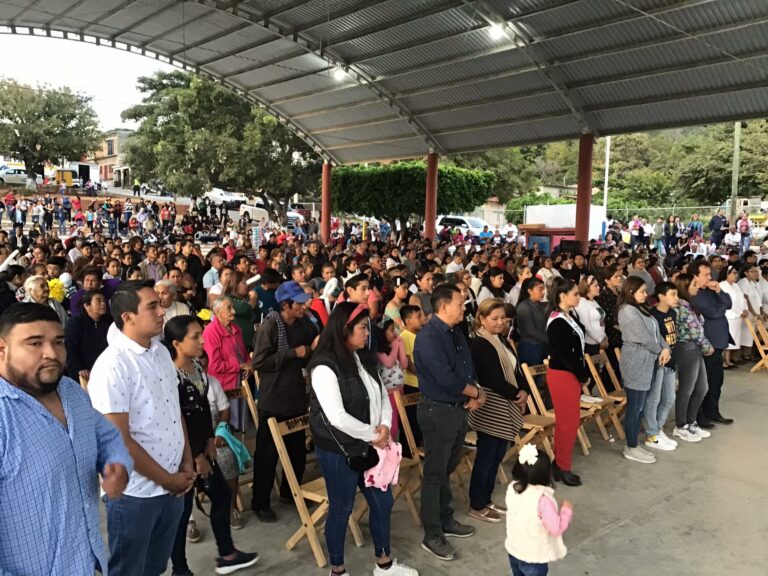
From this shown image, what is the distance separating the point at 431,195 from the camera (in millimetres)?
20156

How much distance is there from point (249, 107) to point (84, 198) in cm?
1400

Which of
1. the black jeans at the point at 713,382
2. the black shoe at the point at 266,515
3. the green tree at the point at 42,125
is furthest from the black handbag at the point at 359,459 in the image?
the green tree at the point at 42,125

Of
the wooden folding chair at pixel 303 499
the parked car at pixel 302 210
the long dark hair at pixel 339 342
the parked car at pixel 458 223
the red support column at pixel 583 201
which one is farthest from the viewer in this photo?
the parked car at pixel 302 210

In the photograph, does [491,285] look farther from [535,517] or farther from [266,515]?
[535,517]

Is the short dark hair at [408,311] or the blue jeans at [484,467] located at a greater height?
the short dark hair at [408,311]

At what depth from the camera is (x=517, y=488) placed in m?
2.92

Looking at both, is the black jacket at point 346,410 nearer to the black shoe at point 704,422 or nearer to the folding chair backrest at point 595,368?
the folding chair backrest at point 595,368

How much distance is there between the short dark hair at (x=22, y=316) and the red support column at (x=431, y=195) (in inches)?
710

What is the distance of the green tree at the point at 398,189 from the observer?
2311cm

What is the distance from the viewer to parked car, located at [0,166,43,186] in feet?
128

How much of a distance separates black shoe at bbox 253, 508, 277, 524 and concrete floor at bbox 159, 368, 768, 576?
2.0 inches

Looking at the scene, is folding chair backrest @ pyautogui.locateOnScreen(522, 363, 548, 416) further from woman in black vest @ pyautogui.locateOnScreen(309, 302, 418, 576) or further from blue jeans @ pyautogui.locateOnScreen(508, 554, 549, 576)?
blue jeans @ pyautogui.locateOnScreen(508, 554, 549, 576)

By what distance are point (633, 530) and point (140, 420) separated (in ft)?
10.8

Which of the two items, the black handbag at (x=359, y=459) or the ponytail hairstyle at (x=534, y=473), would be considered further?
the black handbag at (x=359, y=459)
